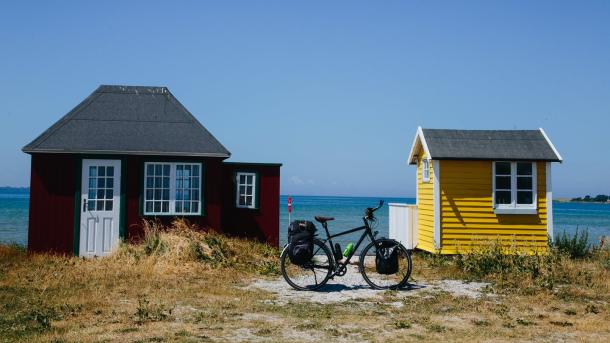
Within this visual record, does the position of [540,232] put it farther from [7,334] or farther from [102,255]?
[7,334]

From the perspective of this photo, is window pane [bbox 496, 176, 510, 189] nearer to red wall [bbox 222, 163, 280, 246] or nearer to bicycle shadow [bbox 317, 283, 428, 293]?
bicycle shadow [bbox 317, 283, 428, 293]

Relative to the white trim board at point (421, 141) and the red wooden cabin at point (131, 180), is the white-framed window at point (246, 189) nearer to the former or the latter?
the red wooden cabin at point (131, 180)

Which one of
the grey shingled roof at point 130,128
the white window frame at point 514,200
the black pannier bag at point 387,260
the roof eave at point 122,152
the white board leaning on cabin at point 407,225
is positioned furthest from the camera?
the white board leaning on cabin at point 407,225

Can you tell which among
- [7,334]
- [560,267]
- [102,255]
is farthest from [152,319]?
[560,267]

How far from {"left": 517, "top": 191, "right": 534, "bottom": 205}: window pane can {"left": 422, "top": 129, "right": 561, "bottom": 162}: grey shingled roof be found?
949mm

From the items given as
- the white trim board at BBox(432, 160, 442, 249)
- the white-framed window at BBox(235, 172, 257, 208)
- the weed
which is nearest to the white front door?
the white-framed window at BBox(235, 172, 257, 208)

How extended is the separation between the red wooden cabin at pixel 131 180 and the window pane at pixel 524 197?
258 inches

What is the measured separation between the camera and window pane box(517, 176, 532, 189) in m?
15.4

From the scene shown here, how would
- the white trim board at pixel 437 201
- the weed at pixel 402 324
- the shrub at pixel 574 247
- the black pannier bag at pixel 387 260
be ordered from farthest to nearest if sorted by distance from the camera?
the shrub at pixel 574 247, the white trim board at pixel 437 201, the black pannier bag at pixel 387 260, the weed at pixel 402 324

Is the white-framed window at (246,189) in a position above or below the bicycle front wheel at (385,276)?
above

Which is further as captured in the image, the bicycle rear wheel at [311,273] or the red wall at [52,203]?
the red wall at [52,203]

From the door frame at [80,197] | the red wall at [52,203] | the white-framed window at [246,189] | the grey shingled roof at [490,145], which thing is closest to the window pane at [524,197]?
the grey shingled roof at [490,145]

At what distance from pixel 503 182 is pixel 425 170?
212cm

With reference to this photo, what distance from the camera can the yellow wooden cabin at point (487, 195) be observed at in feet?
49.5
